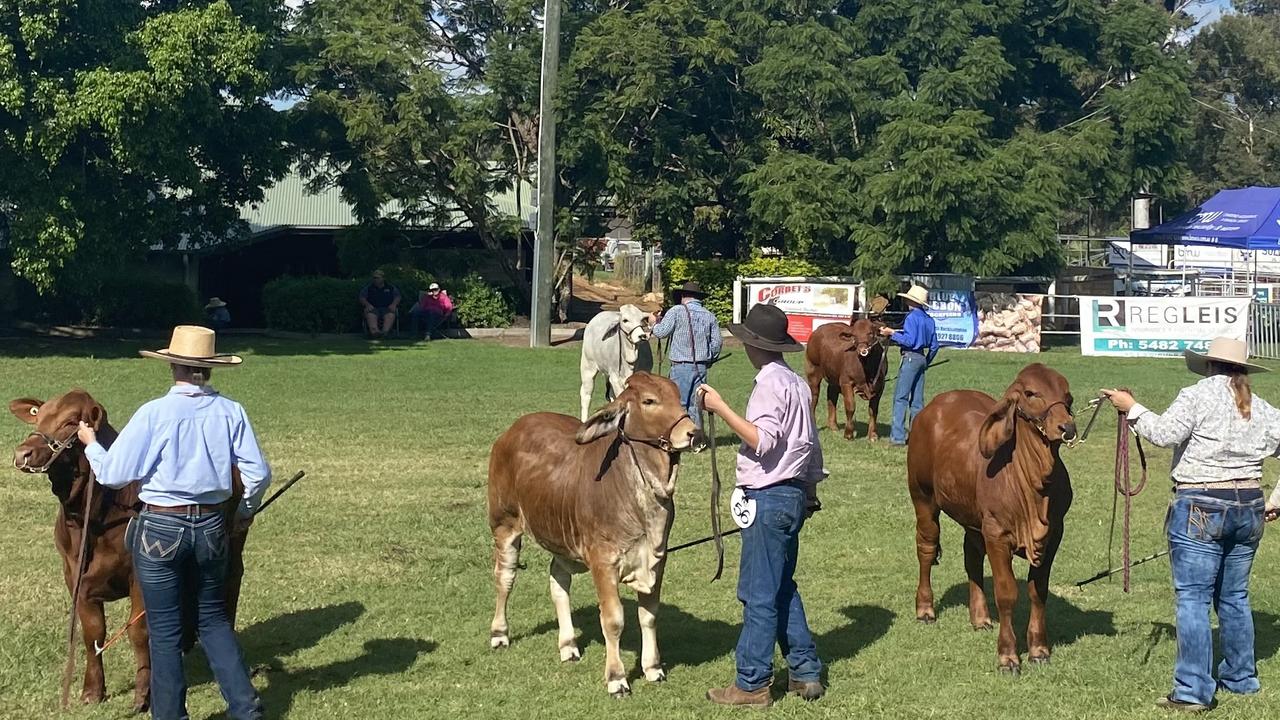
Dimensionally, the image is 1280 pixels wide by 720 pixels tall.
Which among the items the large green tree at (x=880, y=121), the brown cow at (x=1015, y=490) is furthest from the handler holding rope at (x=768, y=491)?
the large green tree at (x=880, y=121)

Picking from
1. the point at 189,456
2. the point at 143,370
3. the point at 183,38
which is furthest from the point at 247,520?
the point at 183,38

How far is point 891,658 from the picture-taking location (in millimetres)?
8508

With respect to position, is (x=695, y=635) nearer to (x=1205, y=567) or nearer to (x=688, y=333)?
(x=1205, y=567)

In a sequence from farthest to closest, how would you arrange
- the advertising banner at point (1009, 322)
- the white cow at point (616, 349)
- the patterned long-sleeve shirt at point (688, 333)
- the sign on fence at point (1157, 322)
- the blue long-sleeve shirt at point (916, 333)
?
the advertising banner at point (1009, 322) < the sign on fence at point (1157, 322) < the white cow at point (616, 349) < the blue long-sleeve shirt at point (916, 333) < the patterned long-sleeve shirt at point (688, 333)

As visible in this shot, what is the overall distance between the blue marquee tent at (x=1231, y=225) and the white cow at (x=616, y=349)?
2267 cm

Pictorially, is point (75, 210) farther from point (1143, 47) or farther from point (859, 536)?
point (1143, 47)

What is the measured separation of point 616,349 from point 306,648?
9.13 meters

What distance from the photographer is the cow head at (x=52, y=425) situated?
279 inches

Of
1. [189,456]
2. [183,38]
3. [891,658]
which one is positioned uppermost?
[183,38]

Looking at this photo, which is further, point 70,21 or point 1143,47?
point 1143,47

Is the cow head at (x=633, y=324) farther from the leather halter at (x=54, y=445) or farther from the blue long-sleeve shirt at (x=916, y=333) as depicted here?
the leather halter at (x=54, y=445)

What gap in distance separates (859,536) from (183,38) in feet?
62.7

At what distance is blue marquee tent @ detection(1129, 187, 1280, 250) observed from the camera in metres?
35.3

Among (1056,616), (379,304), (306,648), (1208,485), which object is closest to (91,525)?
(306,648)
